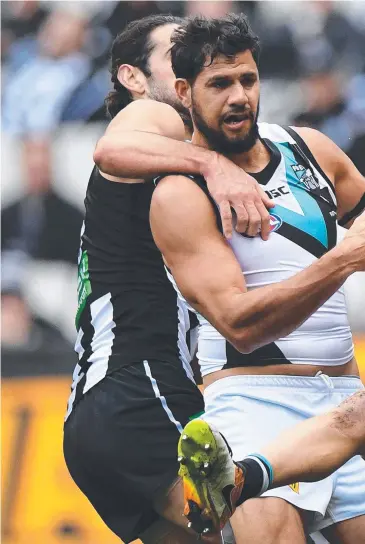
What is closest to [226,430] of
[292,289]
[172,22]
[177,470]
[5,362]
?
[177,470]

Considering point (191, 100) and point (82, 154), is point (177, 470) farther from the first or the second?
point (82, 154)

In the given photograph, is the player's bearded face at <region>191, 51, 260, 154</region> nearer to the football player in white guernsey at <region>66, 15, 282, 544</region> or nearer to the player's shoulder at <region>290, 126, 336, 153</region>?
the football player in white guernsey at <region>66, 15, 282, 544</region>

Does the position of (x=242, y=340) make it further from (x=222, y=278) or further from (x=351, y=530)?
(x=351, y=530)

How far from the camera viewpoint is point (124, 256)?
15.5ft

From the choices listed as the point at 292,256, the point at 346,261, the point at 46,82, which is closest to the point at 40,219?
the point at 46,82

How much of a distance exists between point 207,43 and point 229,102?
0.28 metres

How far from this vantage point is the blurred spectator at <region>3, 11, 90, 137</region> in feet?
30.2

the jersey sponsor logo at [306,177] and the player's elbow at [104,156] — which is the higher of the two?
the player's elbow at [104,156]

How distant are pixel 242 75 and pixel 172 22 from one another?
1094mm

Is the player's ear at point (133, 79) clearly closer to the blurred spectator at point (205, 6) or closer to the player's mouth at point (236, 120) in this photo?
the player's mouth at point (236, 120)

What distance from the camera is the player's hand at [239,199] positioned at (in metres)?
4.44

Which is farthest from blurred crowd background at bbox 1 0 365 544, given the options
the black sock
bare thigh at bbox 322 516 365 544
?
the black sock

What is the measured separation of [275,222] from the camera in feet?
15.1

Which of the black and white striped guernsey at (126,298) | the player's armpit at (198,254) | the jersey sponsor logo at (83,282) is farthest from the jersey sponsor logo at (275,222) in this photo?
the jersey sponsor logo at (83,282)
